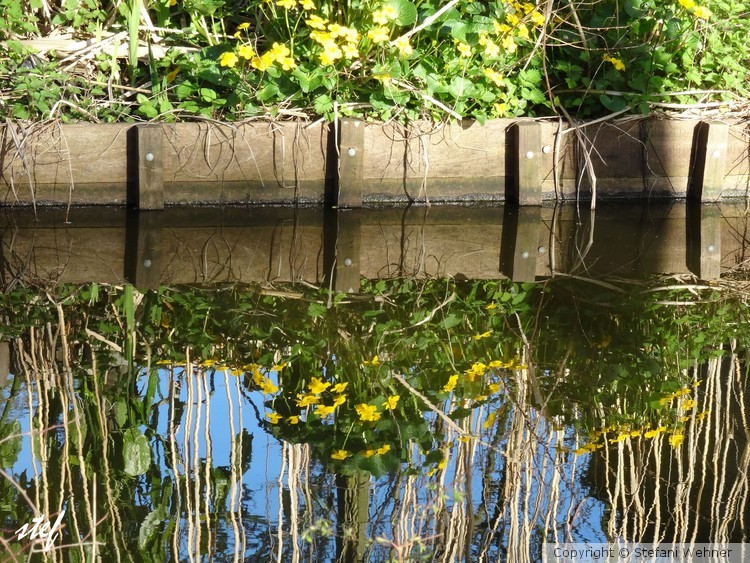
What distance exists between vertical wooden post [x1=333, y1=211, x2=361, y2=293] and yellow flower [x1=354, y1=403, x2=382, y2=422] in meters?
1.31

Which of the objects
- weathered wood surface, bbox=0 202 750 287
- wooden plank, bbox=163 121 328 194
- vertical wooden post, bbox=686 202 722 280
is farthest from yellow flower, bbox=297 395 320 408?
wooden plank, bbox=163 121 328 194

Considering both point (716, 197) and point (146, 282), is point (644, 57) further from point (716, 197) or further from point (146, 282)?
point (146, 282)

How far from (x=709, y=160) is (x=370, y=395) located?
358 centimetres

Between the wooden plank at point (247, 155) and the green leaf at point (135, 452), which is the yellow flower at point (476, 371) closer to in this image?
the green leaf at point (135, 452)

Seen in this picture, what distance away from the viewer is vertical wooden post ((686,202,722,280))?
15.9 feet

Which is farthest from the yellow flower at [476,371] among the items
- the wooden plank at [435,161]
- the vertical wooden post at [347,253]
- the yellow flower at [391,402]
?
the wooden plank at [435,161]

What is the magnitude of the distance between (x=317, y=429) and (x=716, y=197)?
3984 millimetres

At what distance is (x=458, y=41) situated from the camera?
5.91 metres

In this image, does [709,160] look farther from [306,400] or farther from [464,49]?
[306,400]

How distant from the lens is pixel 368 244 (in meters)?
5.21

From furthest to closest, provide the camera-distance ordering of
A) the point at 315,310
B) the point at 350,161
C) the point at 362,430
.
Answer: the point at 350,161 < the point at 315,310 < the point at 362,430

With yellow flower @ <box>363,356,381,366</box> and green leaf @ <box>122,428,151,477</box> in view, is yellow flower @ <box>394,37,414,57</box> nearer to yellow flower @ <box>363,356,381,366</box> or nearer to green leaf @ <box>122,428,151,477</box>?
yellow flower @ <box>363,356,381,366</box>

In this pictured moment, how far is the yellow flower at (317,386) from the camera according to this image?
3.36 m

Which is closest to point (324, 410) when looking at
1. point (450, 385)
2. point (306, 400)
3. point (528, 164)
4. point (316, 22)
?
point (306, 400)
